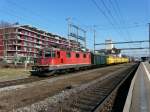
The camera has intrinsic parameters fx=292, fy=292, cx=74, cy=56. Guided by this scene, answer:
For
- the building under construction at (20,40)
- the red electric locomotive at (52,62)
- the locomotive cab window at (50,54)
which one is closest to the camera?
the red electric locomotive at (52,62)

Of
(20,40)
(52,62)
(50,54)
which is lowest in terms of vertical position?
(52,62)

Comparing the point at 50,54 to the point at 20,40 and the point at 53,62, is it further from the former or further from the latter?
the point at 20,40

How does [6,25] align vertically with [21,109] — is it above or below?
above

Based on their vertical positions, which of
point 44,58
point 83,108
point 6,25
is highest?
point 6,25

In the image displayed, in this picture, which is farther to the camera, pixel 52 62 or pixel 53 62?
pixel 53 62

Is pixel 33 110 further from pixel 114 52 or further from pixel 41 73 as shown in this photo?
pixel 114 52

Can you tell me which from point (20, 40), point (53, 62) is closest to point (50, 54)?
point (53, 62)

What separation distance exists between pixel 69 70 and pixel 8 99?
80.1 feet

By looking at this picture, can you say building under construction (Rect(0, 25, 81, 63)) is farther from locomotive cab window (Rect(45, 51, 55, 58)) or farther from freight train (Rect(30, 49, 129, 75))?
locomotive cab window (Rect(45, 51, 55, 58))

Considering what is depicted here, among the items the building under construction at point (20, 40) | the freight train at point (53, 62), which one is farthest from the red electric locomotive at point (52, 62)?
the building under construction at point (20, 40)

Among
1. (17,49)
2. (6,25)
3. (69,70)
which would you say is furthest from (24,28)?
(69,70)

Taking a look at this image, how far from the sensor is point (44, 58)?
107 ft

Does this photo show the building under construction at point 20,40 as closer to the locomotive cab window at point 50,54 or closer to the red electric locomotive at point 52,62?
the red electric locomotive at point 52,62

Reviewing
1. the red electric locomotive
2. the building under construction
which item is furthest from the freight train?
the building under construction
